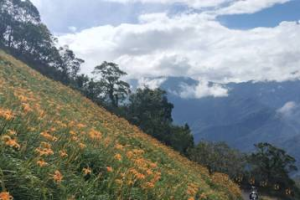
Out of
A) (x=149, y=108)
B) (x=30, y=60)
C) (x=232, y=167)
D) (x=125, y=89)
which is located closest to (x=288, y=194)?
(x=232, y=167)

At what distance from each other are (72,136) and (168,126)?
57.0m

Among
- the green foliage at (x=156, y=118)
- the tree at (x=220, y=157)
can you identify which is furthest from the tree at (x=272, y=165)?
the green foliage at (x=156, y=118)

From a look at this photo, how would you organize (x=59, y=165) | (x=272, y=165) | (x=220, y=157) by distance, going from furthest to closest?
(x=272, y=165)
(x=220, y=157)
(x=59, y=165)

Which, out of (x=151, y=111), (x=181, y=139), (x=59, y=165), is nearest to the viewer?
(x=59, y=165)

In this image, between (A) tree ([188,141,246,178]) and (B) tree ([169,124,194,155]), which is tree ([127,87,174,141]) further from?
(A) tree ([188,141,246,178])

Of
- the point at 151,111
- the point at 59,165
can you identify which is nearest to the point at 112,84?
the point at 151,111

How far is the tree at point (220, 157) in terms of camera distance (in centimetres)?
6619

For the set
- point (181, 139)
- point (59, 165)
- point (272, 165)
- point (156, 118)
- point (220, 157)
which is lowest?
point (59, 165)

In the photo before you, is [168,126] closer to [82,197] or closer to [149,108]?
[149,108]

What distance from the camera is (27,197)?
5.96m

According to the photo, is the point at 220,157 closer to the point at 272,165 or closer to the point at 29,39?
the point at 272,165

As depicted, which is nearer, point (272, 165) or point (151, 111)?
point (272, 165)

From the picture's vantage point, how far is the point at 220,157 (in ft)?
225

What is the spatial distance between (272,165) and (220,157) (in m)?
9.04
